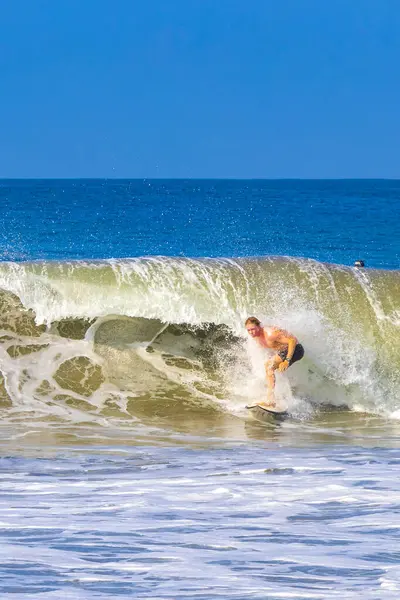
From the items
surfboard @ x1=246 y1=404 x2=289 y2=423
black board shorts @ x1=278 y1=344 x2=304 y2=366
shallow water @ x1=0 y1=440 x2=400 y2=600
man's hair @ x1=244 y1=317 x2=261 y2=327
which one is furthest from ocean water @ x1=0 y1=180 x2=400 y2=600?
man's hair @ x1=244 y1=317 x2=261 y2=327

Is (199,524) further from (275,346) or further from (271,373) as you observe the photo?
(275,346)

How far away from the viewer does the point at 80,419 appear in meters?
11.0

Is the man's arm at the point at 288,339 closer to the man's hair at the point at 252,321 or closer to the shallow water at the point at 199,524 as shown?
the man's hair at the point at 252,321

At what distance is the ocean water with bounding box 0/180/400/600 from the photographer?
5.84 metres

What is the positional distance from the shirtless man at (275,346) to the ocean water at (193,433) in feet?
1.08

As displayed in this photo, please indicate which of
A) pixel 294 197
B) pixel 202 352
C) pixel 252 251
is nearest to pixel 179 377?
pixel 202 352

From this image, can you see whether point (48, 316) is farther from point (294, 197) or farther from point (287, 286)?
point (294, 197)

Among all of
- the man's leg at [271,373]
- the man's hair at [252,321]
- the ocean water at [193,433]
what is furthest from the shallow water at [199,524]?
the man's hair at [252,321]

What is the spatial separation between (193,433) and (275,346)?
1557 millimetres

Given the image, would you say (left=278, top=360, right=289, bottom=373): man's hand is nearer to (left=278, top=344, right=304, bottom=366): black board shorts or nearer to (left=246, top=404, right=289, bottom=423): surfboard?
(left=278, top=344, right=304, bottom=366): black board shorts

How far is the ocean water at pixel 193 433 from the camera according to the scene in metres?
5.84

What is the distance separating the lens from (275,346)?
11.5 meters

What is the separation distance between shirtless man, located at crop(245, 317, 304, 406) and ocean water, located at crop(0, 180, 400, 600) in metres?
0.33

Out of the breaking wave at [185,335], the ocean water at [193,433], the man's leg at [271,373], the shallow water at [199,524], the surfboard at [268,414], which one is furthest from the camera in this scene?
the breaking wave at [185,335]
